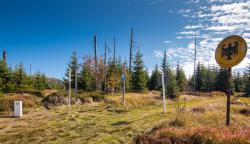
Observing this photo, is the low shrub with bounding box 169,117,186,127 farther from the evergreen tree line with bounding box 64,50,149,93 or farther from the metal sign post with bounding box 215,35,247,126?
the evergreen tree line with bounding box 64,50,149,93

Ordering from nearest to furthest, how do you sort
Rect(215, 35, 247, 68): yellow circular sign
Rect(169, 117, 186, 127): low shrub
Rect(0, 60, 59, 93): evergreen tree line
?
Rect(215, 35, 247, 68): yellow circular sign, Rect(169, 117, 186, 127): low shrub, Rect(0, 60, 59, 93): evergreen tree line

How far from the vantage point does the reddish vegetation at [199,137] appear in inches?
199

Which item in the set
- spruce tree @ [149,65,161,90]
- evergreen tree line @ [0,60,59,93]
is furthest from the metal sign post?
spruce tree @ [149,65,161,90]

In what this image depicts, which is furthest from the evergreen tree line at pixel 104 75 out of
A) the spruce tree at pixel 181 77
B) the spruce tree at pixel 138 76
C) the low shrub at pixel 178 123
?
the low shrub at pixel 178 123

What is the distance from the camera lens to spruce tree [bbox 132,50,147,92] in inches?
1569

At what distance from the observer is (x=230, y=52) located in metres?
6.98

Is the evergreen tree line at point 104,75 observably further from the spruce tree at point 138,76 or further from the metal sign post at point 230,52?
the metal sign post at point 230,52

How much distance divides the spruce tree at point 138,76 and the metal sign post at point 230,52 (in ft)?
106

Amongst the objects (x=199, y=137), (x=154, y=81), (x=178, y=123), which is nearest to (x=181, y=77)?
(x=154, y=81)

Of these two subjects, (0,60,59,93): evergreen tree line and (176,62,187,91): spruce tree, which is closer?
(0,60,59,93): evergreen tree line

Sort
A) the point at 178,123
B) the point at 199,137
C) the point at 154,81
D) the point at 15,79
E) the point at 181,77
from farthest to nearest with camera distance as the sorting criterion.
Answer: the point at 181,77
the point at 154,81
the point at 15,79
the point at 178,123
the point at 199,137

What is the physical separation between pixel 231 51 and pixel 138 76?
110 ft

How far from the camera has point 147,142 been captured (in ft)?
19.7

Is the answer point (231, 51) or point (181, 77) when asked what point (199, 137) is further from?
point (181, 77)
